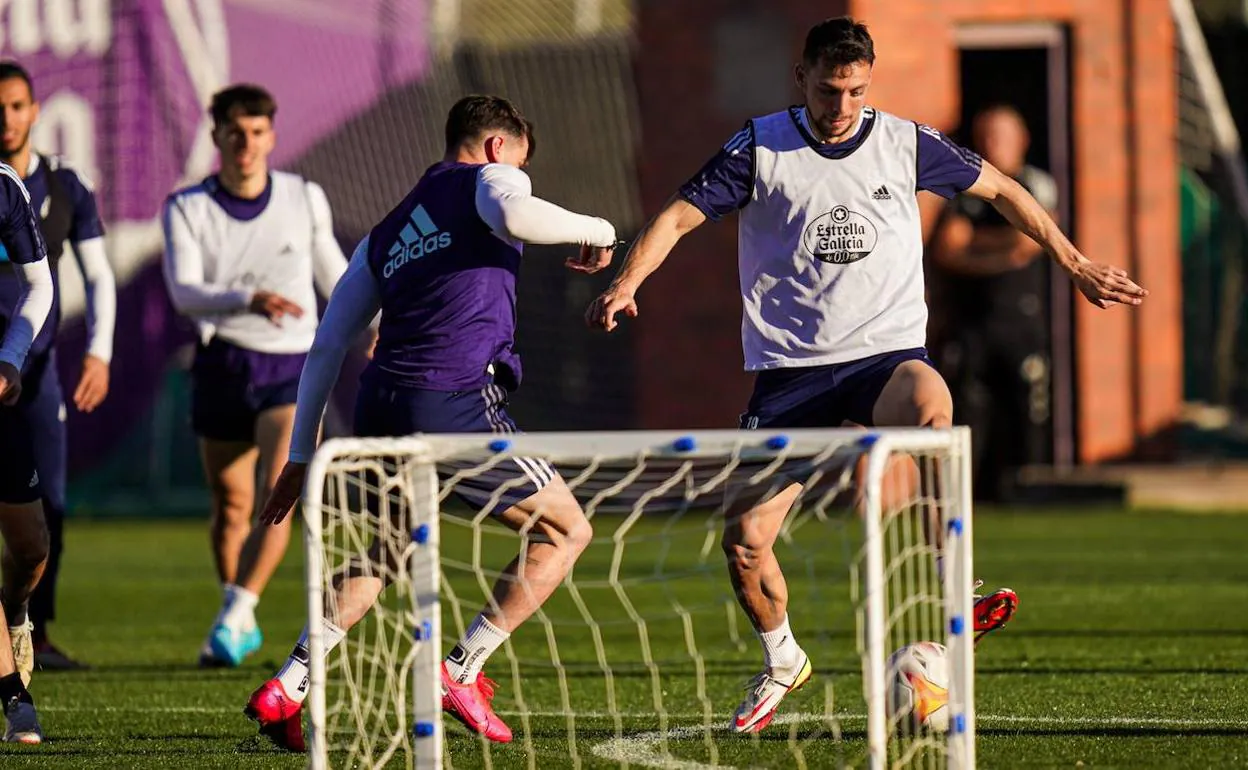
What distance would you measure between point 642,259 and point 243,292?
9.93 feet

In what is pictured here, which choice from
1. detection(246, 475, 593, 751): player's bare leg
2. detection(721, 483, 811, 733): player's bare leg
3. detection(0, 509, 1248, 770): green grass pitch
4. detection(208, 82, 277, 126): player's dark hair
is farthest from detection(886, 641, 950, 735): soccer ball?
detection(208, 82, 277, 126): player's dark hair

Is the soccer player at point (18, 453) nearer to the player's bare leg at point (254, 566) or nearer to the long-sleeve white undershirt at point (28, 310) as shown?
the long-sleeve white undershirt at point (28, 310)

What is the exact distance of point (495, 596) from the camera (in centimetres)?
661

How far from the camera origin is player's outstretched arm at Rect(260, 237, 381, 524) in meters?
6.47

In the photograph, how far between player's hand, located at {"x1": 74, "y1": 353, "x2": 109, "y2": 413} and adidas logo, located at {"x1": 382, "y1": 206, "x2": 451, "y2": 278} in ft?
8.16

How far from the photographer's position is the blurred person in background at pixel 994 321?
15.1 meters

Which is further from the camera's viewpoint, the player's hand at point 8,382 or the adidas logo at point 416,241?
the player's hand at point 8,382

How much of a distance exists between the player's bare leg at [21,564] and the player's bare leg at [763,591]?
2.41m

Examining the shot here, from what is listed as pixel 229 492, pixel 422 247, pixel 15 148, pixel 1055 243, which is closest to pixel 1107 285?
A: pixel 1055 243

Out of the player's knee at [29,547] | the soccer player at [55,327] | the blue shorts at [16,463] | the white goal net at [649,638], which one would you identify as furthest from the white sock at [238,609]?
the blue shorts at [16,463]

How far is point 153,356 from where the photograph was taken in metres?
18.0

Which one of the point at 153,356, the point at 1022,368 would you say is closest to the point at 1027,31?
the point at 1022,368

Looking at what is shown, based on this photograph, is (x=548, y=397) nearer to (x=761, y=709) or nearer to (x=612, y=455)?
(x=761, y=709)

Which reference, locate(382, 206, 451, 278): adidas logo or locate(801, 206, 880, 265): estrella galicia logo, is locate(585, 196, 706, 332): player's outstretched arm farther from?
locate(382, 206, 451, 278): adidas logo
